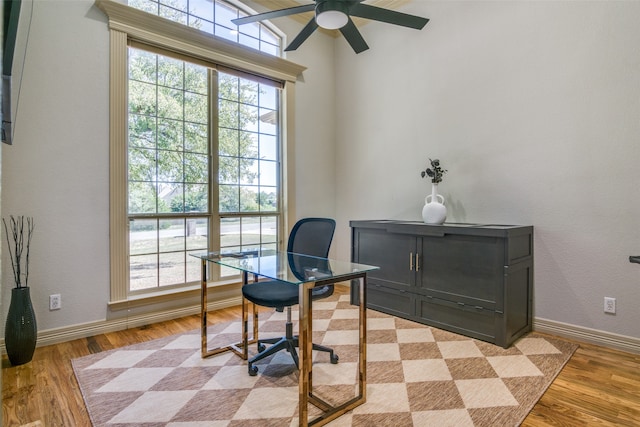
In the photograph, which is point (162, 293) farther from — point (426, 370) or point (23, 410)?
point (426, 370)

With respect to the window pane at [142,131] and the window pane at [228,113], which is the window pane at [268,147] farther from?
the window pane at [142,131]

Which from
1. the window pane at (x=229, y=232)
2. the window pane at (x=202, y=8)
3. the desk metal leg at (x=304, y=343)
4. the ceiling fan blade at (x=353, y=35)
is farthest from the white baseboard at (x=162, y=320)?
the window pane at (x=202, y=8)

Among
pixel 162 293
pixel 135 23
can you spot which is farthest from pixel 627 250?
pixel 135 23

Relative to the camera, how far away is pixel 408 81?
4094mm

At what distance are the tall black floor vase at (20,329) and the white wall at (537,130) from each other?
334 cm

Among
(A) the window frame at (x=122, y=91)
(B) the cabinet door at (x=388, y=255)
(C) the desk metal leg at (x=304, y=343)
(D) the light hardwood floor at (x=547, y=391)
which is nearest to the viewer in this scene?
(C) the desk metal leg at (x=304, y=343)

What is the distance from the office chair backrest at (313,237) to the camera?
2.87 meters

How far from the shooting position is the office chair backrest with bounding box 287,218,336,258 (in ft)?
9.41

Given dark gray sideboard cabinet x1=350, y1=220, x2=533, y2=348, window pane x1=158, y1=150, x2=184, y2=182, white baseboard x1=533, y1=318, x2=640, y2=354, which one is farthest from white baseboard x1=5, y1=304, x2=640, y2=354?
window pane x1=158, y1=150, x2=184, y2=182

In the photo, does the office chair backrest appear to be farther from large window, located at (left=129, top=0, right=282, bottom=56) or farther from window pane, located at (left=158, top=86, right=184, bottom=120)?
large window, located at (left=129, top=0, right=282, bottom=56)

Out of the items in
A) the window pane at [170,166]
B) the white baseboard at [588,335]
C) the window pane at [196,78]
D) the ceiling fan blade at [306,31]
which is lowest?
the white baseboard at [588,335]

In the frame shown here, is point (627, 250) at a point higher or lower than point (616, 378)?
higher

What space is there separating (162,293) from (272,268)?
177 centimetres

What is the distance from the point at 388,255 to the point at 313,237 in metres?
1.01
